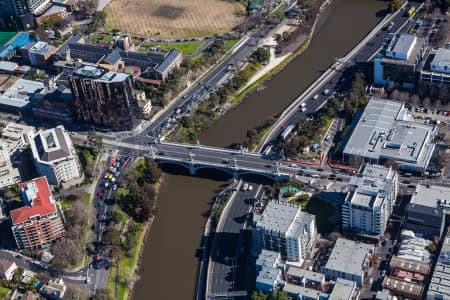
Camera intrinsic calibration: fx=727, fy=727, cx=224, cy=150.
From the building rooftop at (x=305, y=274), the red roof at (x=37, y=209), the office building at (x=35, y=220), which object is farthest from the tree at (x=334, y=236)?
the red roof at (x=37, y=209)

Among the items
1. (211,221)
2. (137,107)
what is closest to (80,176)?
(137,107)

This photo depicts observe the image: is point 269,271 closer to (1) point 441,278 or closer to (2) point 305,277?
(2) point 305,277

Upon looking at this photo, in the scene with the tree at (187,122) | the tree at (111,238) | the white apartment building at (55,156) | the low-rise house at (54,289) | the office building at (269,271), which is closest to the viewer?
the office building at (269,271)

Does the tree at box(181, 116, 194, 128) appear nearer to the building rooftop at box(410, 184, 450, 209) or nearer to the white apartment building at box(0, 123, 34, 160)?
the white apartment building at box(0, 123, 34, 160)

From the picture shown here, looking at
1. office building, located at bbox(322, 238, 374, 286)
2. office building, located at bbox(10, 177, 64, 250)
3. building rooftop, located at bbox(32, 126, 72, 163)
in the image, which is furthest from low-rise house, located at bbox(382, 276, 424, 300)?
building rooftop, located at bbox(32, 126, 72, 163)

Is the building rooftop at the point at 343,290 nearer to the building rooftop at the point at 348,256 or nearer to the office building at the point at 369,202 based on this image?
the building rooftop at the point at 348,256

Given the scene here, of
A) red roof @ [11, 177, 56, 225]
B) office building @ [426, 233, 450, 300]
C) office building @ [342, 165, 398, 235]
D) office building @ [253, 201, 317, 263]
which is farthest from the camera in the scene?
red roof @ [11, 177, 56, 225]

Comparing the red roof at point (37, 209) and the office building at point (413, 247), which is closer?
the office building at point (413, 247)
